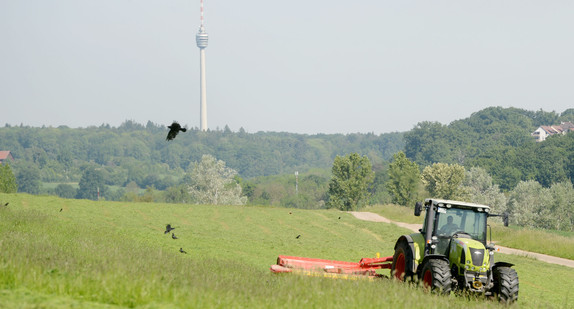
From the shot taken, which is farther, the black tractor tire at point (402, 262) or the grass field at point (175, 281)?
the black tractor tire at point (402, 262)

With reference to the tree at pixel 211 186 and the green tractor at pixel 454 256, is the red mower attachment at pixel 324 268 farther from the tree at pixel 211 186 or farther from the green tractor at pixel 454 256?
the tree at pixel 211 186

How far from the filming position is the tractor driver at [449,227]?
15.1 m

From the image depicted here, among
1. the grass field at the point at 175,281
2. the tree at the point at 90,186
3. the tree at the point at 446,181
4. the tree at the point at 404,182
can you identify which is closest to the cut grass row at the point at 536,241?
the grass field at the point at 175,281

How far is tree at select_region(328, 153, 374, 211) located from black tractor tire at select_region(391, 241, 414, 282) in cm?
7927

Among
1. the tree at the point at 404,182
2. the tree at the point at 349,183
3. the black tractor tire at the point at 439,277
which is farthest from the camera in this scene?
the tree at the point at 404,182

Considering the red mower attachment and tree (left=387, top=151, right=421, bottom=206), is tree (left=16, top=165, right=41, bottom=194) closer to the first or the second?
tree (left=387, top=151, right=421, bottom=206)

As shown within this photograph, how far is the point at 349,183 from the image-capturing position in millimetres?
96500

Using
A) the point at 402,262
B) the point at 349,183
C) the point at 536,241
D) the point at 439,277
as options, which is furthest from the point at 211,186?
the point at 439,277

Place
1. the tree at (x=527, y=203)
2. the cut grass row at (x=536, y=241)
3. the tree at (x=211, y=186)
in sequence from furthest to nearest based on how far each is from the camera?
the tree at (x=211, y=186), the tree at (x=527, y=203), the cut grass row at (x=536, y=241)

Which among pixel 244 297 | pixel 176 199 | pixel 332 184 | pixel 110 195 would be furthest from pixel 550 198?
pixel 110 195

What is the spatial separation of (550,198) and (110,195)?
402ft

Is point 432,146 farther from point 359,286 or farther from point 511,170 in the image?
point 359,286

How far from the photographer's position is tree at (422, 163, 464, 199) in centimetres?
10106

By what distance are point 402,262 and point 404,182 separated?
85.7 meters
